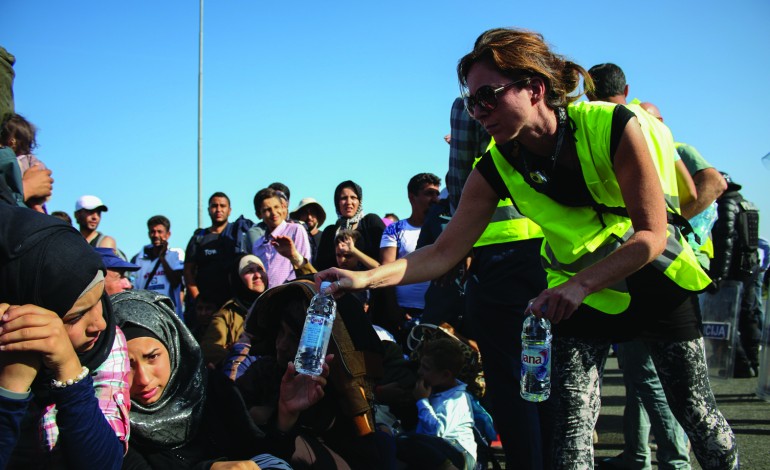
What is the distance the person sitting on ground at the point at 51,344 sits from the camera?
196 cm

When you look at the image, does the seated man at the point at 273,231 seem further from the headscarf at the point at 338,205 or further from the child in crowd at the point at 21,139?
the child in crowd at the point at 21,139

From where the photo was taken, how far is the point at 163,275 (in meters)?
9.27

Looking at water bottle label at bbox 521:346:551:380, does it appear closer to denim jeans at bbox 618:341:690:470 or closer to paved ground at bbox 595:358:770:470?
denim jeans at bbox 618:341:690:470

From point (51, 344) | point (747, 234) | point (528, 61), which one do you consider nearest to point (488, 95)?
point (528, 61)

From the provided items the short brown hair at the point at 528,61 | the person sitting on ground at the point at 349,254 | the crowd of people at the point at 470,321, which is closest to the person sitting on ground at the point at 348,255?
the person sitting on ground at the point at 349,254

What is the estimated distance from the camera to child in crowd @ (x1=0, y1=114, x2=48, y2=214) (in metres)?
3.93

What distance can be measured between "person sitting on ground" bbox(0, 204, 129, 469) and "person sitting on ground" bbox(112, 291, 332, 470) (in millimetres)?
604

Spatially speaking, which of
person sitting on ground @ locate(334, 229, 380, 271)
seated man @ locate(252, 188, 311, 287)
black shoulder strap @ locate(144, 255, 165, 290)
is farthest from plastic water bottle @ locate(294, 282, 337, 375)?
black shoulder strap @ locate(144, 255, 165, 290)

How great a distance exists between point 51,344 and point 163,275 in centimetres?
753

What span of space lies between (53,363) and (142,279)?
778cm

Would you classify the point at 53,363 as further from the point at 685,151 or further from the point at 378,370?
the point at 685,151

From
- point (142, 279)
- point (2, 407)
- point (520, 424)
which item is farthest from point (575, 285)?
point (142, 279)

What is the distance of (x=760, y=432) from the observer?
5758 millimetres

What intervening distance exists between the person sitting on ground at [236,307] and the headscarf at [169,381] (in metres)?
2.20
